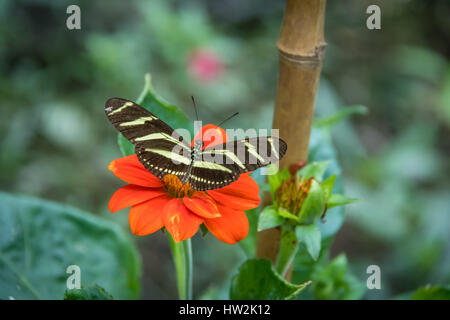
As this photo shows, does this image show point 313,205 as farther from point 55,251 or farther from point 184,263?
point 55,251

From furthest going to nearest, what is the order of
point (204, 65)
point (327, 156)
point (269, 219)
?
point (204, 65), point (327, 156), point (269, 219)

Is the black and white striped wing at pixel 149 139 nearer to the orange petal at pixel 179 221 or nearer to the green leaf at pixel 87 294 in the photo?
the orange petal at pixel 179 221

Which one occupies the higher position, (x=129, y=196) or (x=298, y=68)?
(x=298, y=68)

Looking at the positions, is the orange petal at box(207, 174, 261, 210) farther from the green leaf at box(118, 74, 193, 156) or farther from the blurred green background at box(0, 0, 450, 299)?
the blurred green background at box(0, 0, 450, 299)

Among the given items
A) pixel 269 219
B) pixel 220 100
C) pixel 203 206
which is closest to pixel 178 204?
pixel 203 206

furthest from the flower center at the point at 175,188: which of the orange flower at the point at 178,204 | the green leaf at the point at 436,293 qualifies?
the green leaf at the point at 436,293
